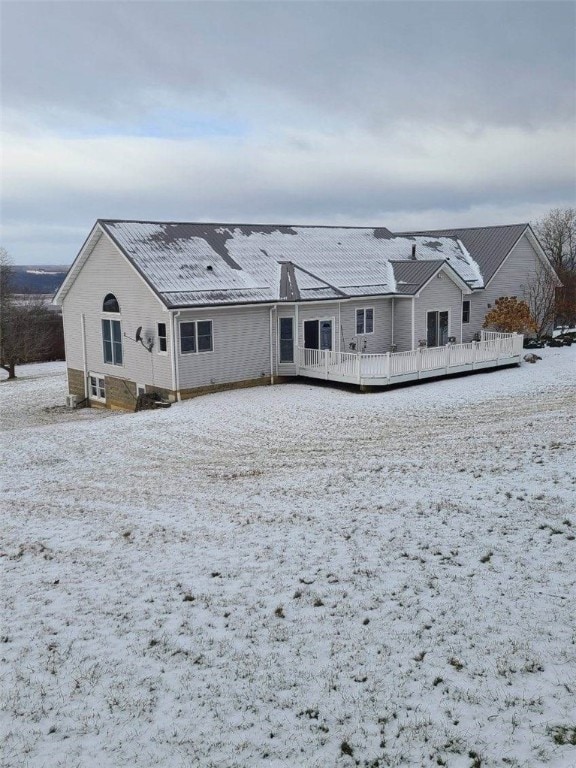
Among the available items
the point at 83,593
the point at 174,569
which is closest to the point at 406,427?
the point at 174,569

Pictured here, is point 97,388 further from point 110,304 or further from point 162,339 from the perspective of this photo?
point 162,339

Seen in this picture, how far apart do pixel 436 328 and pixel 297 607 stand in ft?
76.3

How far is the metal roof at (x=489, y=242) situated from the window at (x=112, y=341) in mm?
17494

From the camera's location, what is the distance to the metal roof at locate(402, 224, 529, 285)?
34.8 m

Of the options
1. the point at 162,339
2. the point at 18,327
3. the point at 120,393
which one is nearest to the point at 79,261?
the point at 120,393

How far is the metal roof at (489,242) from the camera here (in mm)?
34750

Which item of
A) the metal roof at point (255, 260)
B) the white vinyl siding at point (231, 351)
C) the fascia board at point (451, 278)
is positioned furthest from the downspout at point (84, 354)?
the fascia board at point (451, 278)

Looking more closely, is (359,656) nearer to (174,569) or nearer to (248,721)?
(248,721)

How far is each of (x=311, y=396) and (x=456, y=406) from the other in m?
5.07

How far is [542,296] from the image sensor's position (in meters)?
37.1

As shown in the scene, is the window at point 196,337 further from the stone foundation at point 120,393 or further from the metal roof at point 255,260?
the stone foundation at point 120,393

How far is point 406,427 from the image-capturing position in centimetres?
1880

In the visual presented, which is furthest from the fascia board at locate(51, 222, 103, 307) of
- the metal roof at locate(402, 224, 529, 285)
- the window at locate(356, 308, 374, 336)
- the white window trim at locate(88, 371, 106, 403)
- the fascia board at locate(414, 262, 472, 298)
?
the metal roof at locate(402, 224, 529, 285)

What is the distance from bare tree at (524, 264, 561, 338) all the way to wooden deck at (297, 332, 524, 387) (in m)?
9.23
